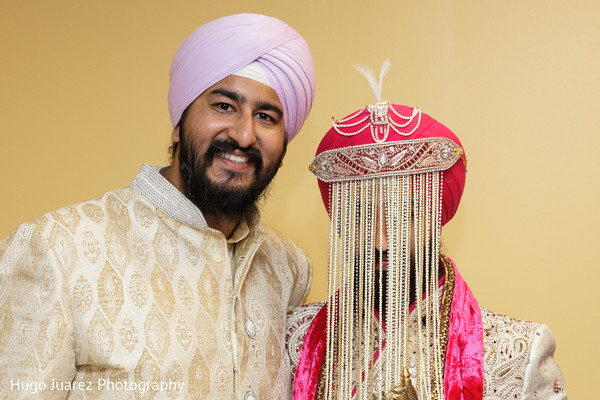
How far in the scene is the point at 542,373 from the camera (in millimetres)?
2145

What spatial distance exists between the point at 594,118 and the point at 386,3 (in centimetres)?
103

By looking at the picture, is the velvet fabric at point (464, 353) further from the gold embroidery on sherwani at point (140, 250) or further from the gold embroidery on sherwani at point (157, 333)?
the gold embroidery on sherwani at point (140, 250)

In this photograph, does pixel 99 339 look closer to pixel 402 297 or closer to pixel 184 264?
pixel 184 264

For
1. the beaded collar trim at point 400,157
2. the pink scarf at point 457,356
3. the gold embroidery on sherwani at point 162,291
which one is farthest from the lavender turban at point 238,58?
the pink scarf at point 457,356

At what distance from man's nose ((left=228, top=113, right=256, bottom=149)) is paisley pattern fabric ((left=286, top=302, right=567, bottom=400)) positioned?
29.6 inches

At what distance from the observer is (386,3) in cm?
337

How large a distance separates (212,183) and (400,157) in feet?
1.84

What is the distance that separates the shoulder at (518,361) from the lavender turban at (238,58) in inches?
36.4

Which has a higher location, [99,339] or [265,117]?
[265,117]

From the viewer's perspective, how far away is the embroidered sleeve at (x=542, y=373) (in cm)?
211

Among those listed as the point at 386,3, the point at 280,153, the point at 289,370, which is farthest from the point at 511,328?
the point at 386,3

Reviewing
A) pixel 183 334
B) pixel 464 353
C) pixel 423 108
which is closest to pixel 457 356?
pixel 464 353

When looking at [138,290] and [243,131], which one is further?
[243,131]

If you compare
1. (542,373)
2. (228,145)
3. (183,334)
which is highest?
(228,145)
